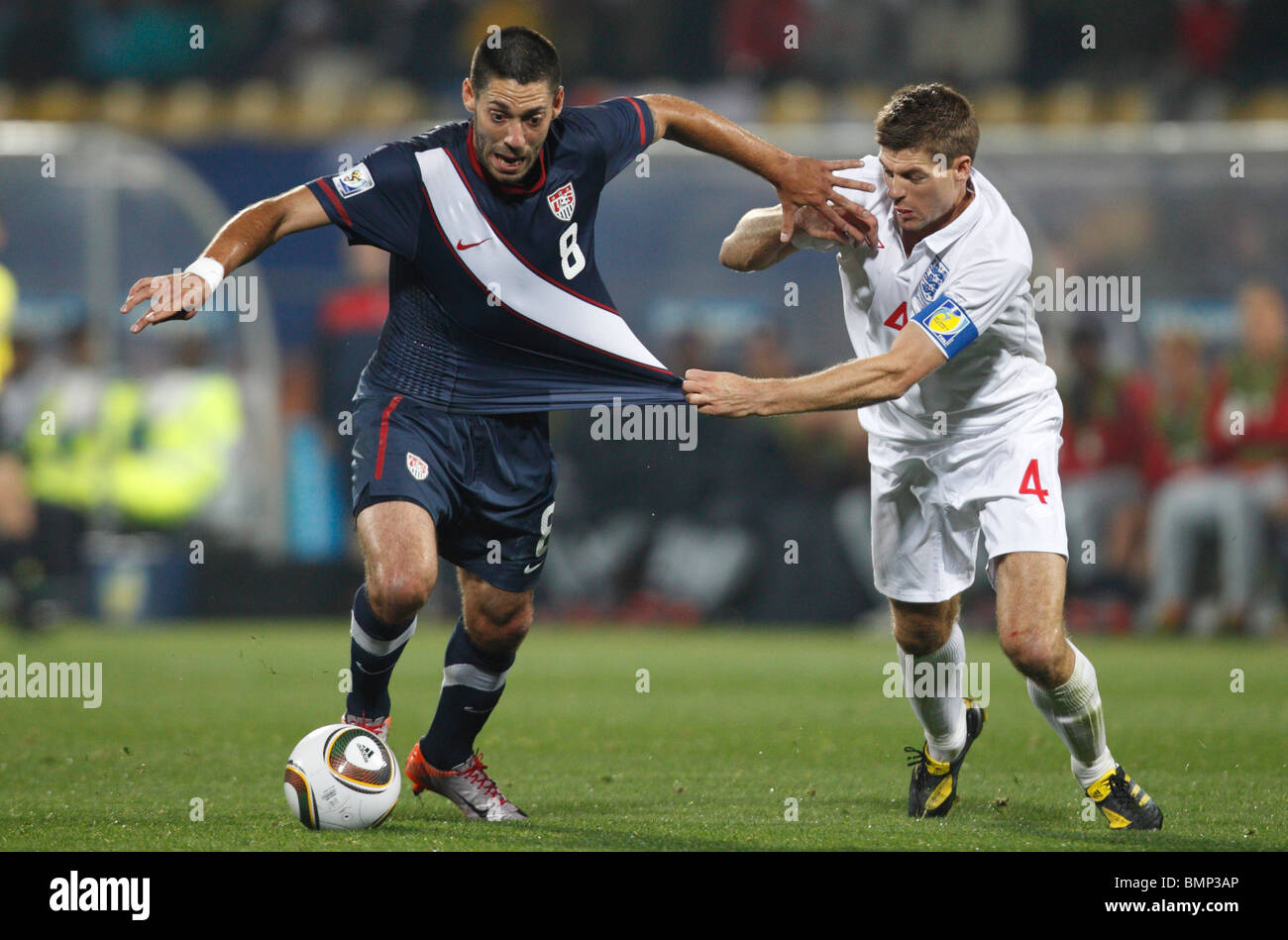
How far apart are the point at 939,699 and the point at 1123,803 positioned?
75cm

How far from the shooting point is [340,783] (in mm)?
5180

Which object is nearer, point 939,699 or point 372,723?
point 372,723

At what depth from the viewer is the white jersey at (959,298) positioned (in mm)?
5418

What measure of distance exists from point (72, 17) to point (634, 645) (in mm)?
9408

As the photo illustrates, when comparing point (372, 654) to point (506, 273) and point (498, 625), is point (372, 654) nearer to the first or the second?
point (498, 625)

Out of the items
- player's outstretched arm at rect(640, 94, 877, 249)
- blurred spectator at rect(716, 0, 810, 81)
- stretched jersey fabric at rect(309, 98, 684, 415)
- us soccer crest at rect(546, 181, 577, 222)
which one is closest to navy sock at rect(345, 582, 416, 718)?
stretched jersey fabric at rect(309, 98, 684, 415)

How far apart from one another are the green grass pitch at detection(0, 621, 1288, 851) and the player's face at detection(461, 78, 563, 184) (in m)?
2.06

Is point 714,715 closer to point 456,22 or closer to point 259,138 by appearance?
point 259,138

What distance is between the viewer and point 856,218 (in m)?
5.66

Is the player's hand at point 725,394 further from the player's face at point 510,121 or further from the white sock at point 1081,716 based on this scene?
the white sock at point 1081,716

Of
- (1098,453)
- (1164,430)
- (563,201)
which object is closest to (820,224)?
(563,201)
